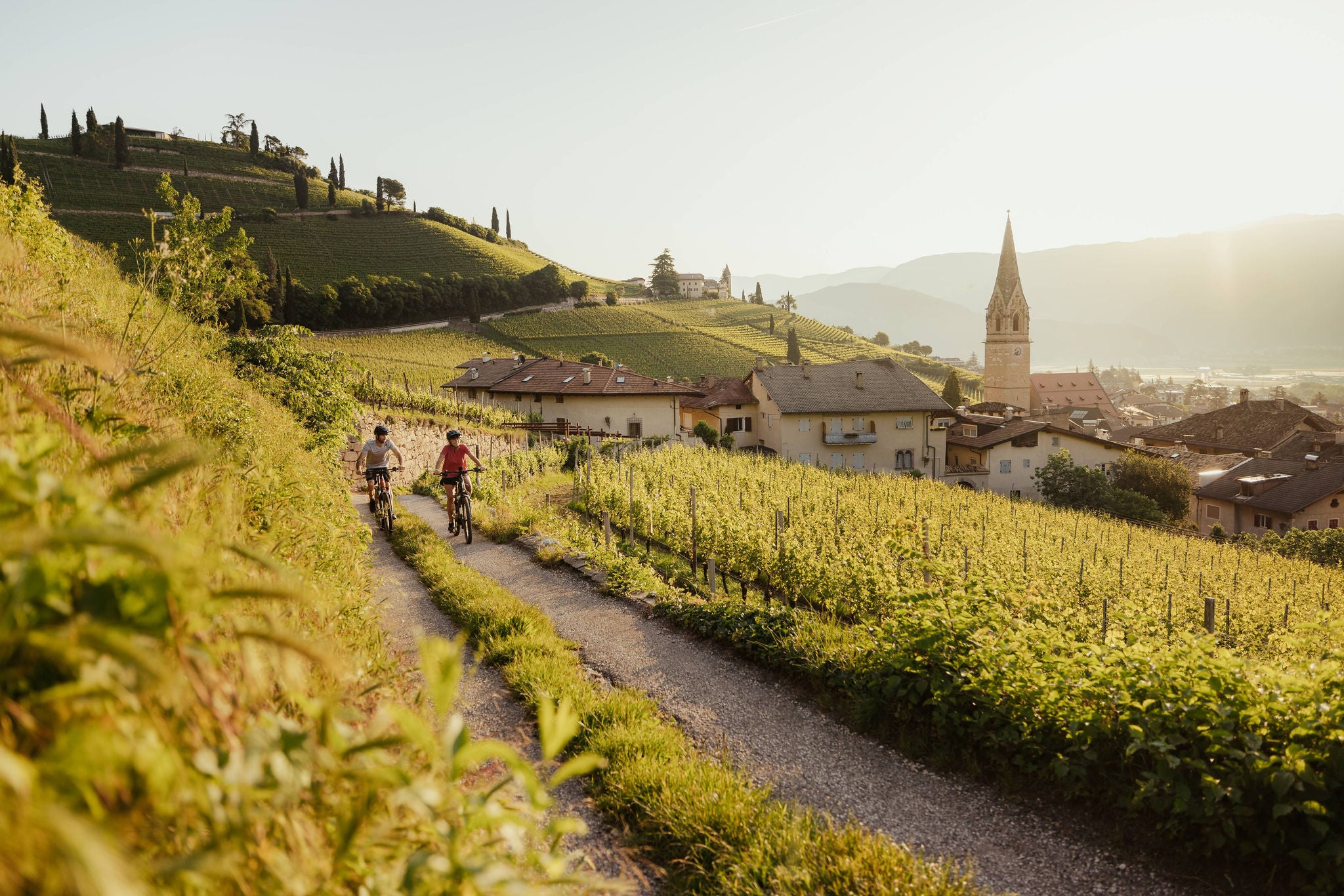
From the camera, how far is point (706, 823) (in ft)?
12.3

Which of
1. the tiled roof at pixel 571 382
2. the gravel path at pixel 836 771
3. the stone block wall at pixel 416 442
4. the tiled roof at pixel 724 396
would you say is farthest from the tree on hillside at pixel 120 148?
the gravel path at pixel 836 771

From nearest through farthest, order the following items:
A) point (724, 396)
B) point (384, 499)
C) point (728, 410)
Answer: point (384, 499) < point (728, 410) < point (724, 396)

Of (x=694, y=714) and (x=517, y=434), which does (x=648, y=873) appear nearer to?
Result: (x=694, y=714)

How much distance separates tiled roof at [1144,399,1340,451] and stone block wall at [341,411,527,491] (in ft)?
221

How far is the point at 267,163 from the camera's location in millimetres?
114438

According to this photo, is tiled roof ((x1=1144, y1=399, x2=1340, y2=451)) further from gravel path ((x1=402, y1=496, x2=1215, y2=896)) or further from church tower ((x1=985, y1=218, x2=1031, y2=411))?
gravel path ((x1=402, y1=496, x2=1215, y2=896))

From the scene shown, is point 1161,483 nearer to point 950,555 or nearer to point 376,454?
point 950,555

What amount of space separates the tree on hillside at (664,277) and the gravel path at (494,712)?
431ft

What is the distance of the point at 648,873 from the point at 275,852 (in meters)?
2.94

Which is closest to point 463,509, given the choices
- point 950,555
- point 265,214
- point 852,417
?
point 950,555

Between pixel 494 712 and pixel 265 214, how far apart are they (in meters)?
107

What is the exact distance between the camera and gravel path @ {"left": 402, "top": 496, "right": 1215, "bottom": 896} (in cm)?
395

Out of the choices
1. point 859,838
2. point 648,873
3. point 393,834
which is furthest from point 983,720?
point 393,834

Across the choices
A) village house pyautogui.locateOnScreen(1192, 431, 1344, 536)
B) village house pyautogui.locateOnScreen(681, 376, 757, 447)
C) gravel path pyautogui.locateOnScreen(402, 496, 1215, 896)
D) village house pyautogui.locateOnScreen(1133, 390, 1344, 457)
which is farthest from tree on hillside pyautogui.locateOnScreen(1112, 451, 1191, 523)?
gravel path pyautogui.locateOnScreen(402, 496, 1215, 896)
